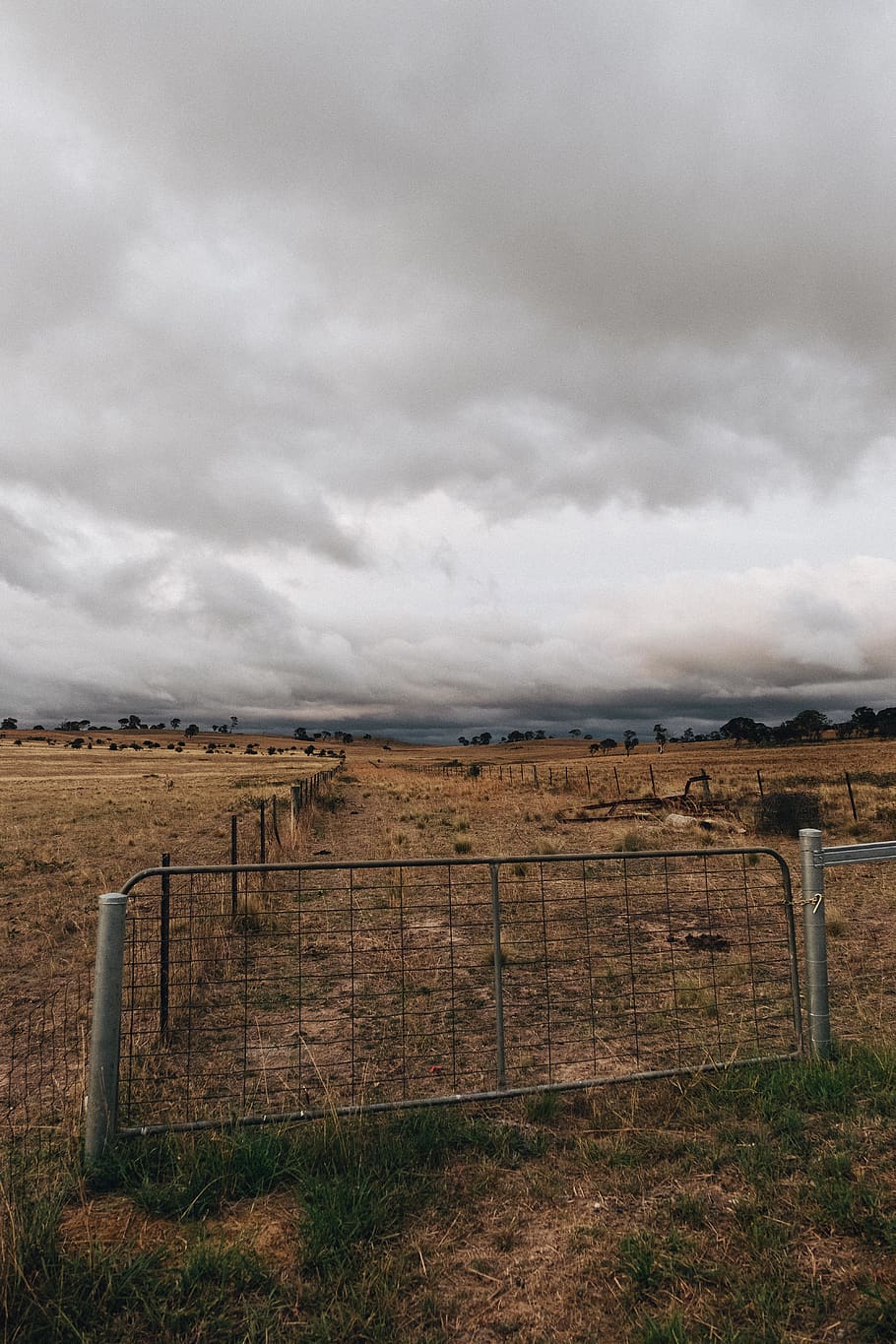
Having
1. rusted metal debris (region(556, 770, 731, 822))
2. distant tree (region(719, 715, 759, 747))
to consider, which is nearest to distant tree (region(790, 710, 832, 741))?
distant tree (region(719, 715, 759, 747))

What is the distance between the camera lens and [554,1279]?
136 inches

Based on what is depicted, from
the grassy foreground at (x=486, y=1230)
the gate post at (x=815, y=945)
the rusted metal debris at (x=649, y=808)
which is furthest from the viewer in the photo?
the rusted metal debris at (x=649, y=808)

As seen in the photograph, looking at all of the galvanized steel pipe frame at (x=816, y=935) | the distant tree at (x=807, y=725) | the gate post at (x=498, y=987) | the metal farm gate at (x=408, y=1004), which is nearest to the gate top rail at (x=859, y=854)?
the galvanized steel pipe frame at (x=816, y=935)

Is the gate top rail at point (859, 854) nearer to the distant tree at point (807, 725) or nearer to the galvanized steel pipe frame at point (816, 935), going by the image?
the galvanized steel pipe frame at point (816, 935)

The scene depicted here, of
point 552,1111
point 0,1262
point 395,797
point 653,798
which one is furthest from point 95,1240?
point 395,797

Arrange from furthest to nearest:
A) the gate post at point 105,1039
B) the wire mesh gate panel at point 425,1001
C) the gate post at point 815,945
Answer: the wire mesh gate panel at point 425,1001
the gate post at point 815,945
the gate post at point 105,1039

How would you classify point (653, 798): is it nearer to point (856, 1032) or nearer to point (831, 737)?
point (856, 1032)

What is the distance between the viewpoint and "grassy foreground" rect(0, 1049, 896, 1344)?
10.5 ft

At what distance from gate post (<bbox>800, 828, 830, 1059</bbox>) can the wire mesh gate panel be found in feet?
0.55

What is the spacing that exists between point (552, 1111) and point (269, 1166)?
187 cm

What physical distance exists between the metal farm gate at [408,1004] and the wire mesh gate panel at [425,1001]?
0.03 m

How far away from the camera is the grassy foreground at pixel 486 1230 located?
10.5 feet

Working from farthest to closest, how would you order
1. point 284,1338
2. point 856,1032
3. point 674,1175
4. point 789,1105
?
point 856,1032 → point 789,1105 → point 674,1175 → point 284,1338

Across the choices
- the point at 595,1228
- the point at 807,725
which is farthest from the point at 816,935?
the point at 807,725
